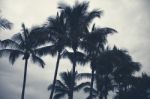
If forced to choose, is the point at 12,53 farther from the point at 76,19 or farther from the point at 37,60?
the point at 76,19

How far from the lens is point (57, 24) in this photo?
32.4 m

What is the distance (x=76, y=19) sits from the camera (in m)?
32.0


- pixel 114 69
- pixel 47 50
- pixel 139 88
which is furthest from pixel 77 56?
pixel 139 88

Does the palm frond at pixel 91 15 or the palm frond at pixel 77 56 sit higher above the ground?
the palm frond at pixel 91 15

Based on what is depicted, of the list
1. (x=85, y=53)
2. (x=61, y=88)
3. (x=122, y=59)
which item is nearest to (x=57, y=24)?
(x=85, y=53)

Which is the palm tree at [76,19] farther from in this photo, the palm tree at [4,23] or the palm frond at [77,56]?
the palm tree at [4,23]

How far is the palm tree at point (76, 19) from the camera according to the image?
31984 mm

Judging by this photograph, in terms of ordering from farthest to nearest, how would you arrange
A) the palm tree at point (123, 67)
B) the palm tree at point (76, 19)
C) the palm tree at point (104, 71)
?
1. the palm tree at point (123, 67)
2. the palm tree at point (104, 71)
3. the palm tree at point (76, 19)

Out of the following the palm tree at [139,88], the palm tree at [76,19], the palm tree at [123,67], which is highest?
the palm tree at [76,19]

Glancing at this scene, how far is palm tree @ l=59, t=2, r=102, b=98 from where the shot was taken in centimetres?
3198

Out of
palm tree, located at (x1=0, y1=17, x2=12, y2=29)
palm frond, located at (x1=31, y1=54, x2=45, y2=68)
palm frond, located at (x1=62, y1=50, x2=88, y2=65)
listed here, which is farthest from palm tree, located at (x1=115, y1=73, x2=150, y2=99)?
palm tree, located at (x1=0, y1=17, x2=12, y2=29)

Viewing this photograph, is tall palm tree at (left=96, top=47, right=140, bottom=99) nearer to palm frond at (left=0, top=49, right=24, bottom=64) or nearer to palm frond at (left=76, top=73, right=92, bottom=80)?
palm frond at (left=76, top=73, right=92, bottom=80)

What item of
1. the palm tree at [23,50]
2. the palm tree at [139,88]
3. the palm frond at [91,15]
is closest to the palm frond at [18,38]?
the palm tree at [23,50]

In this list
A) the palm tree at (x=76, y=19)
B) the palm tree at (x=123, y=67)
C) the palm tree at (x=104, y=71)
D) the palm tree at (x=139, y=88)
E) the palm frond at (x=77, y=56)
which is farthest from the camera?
the palm tree at (x=139, y=88)
